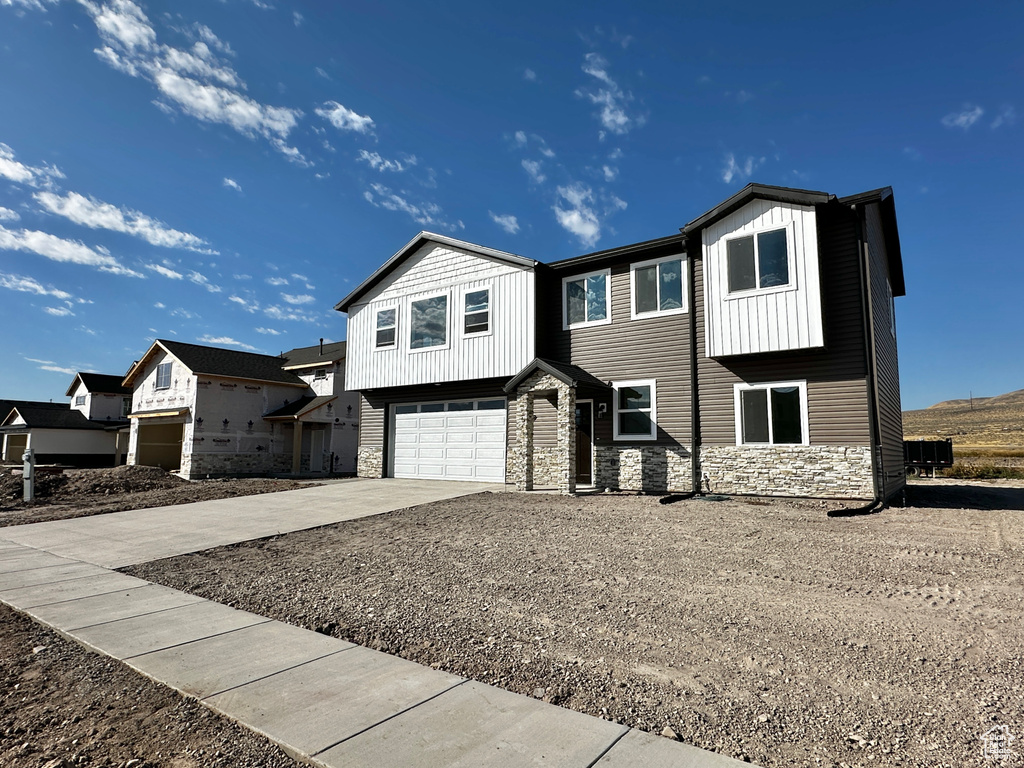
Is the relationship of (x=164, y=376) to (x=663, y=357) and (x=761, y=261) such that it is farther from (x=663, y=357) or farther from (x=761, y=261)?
(x=761, y=261)

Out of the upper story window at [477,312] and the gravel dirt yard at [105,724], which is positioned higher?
the upper story window at [477,312]

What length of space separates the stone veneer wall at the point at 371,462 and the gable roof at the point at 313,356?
8735 millimetres

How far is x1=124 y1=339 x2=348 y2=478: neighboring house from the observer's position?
23312 millimetres

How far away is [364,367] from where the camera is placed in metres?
18.9

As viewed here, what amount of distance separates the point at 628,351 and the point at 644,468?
10.0 ft

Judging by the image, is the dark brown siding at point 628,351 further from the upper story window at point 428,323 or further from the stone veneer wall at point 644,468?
the upper story window at point 428,323

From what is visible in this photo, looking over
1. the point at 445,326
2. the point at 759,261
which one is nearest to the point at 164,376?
the point at 445,326

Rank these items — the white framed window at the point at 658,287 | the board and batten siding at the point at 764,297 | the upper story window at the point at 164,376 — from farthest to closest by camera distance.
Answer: the upper story window at the point at 164,376 → the white framed window at the point at 658,287 → the board and batten siding at the point at 764,297

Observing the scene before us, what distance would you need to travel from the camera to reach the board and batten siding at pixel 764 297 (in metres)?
11.2

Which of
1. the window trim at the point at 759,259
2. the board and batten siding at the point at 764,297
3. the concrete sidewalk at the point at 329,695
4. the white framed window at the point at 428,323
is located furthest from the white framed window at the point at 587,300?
the concrete sidewalk at the point at 329,695

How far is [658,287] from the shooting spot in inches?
549

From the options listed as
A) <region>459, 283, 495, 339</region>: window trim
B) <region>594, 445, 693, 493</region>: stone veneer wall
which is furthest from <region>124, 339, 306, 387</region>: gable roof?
<region>594, 445, 693, 493</region>: stone veneer wall

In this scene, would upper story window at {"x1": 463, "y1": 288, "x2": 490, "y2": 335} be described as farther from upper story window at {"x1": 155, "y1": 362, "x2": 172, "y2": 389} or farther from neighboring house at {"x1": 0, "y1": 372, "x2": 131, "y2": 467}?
neighboring house at {"x1": 0, "y1": 372, "x2": 131, "y2": 467}

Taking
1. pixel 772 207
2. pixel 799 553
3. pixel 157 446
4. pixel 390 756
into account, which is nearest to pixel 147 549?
pixel 390 756
